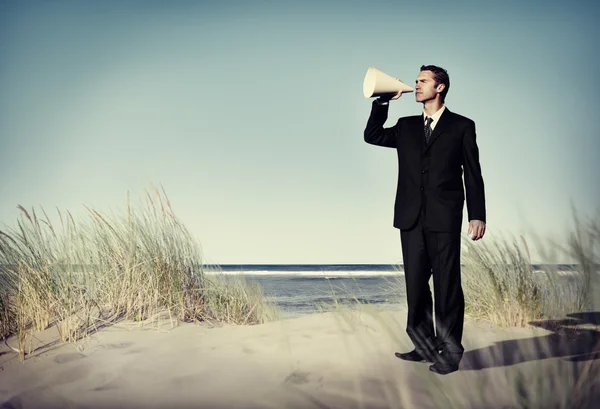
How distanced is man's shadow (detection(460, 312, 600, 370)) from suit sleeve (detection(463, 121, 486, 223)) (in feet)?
2.50

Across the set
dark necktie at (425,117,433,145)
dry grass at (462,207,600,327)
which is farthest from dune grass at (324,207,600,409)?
dark necktie at (425,117,433,145)

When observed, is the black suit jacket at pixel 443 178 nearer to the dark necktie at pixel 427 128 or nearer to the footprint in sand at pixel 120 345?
the dark necktie at pixel 427 128

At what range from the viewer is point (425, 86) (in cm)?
327

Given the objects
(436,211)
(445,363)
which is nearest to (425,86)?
(436,211)

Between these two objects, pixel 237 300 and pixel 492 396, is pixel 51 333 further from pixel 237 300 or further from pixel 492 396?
pixel 492 396

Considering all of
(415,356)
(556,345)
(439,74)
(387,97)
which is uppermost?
(439,74)

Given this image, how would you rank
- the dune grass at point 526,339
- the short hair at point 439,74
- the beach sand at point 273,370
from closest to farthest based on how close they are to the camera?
the dune grass at point 526,339 < the beach sand at point 273,370 < the short hair at point 439,74

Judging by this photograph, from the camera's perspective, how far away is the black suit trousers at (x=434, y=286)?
316 centimetres

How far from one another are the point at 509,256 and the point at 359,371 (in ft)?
7.54

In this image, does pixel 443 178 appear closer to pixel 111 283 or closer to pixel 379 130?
pixel 379 130

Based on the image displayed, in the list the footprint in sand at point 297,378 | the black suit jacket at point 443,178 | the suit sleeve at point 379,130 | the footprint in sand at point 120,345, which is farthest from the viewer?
the footprint in sand at point 120,345

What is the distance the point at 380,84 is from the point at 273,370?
1798 mm

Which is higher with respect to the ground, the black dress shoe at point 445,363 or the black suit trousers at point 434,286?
the black suit trousers at point 434,286

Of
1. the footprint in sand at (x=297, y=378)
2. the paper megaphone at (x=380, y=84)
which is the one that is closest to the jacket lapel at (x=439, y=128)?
the paper megaphone at (x=380, y=84)
